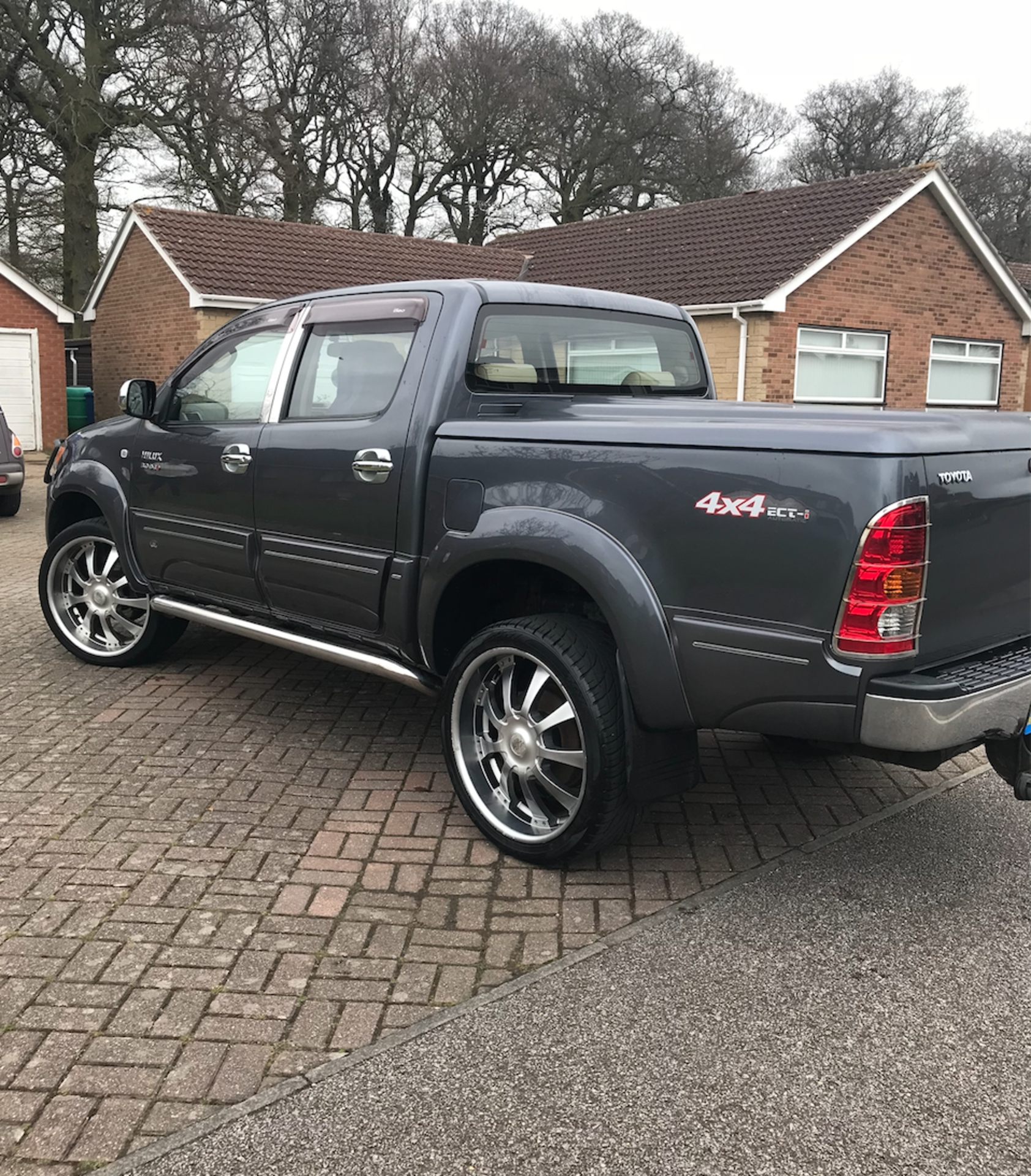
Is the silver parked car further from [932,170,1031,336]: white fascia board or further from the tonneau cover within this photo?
[932,170,1031,336]: white fascia board

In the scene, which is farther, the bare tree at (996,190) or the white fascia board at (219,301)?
the bare tree at (996,190)

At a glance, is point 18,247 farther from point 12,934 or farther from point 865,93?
point 865,93

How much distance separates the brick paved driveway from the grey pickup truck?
0.36m

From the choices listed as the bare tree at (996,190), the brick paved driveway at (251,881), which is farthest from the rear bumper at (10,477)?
the bare tree at (996,190)

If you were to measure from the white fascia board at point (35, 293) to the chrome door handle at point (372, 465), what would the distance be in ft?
66.5

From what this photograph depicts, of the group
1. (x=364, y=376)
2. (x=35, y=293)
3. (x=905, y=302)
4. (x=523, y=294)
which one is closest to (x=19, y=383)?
(x=35, y=293)

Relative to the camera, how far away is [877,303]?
1998cm

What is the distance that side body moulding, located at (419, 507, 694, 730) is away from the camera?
10.9 feet

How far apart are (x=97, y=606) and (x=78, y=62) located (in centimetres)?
2626

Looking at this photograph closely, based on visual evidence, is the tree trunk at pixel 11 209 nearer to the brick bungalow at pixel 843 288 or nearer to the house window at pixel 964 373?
the brick bungalow at pixel 843 288

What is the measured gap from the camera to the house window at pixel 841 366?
762 inches

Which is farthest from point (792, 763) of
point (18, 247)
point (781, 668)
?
point (18, 247)

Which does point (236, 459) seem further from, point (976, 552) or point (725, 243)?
point (725, 243)

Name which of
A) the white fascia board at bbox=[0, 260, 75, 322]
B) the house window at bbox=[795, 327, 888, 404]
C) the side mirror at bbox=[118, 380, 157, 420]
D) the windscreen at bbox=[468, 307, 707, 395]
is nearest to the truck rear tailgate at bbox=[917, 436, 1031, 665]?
the windscreen at bbox=[468, 307, 707, 395]
